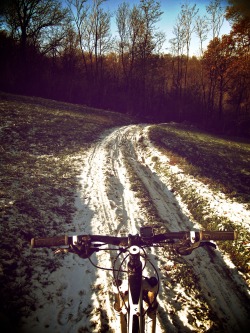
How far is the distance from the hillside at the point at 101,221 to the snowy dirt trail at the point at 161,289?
2 cm

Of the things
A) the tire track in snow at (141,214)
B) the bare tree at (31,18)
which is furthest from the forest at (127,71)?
the tire track in snow at (141,214)

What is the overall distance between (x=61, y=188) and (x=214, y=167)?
9291 mm

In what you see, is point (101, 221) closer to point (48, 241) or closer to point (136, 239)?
point (48, 241)

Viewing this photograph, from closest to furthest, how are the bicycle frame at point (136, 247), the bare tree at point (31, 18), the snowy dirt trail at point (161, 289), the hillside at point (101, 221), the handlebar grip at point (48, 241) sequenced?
1. the bicycle frame at point (136, 247)
2. the handlebar grip at point (48, 241)
3. the snowy dirt trail at point (161, 289)
4. the hillside at point (101, 221)
5. the bare tree at point (31, 18)

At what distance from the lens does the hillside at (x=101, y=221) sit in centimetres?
469

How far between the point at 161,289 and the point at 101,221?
322 centimetres

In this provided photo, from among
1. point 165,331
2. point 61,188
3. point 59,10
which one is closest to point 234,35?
point 59,10

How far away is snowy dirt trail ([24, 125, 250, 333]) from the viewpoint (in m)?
4.52

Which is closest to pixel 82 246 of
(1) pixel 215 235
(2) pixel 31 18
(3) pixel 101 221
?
(1) pixel 215 235

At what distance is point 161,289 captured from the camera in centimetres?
527

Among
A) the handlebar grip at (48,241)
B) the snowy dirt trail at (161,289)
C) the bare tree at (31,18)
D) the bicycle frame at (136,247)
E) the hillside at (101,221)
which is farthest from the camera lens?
the bare tree at (31,18)

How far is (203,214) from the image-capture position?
27.8 feet

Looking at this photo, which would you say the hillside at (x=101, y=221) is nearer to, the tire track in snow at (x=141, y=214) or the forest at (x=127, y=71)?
the tire track in snow at (x=141, y=214)

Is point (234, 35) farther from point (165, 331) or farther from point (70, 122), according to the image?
point (165, 331)
